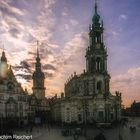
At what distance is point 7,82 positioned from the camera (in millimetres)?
83500

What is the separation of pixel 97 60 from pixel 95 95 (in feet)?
30.6

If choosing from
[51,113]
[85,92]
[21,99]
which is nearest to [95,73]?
[85,92]

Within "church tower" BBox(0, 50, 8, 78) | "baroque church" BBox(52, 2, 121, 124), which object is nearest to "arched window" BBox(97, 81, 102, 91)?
"baroque church" BBox(52, 2, 121, 124)

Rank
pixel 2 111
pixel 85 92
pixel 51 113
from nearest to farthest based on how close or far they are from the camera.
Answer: pixel 2 111
pixel 85 92
pixel 51 113

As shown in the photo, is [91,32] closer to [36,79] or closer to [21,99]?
[21,99]

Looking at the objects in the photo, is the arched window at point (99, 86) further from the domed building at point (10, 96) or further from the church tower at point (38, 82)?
the church tower at point (38, 82)

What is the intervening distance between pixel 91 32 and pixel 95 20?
386 cm

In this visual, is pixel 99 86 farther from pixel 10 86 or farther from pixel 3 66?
pixel 3 66

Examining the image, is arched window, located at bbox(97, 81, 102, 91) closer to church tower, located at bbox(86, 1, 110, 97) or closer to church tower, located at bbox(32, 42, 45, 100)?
church tower, located at bbox(86, 1, 110, 97)

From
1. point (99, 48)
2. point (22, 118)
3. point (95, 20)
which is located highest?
point (95, 20)

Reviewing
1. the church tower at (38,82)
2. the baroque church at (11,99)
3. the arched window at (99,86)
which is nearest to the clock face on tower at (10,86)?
the baroque church at (11,99)

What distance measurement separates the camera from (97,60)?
Answer: 287 ft

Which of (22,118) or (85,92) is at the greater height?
(85,92)

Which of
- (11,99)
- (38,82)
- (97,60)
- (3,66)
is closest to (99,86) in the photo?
(97,60)
